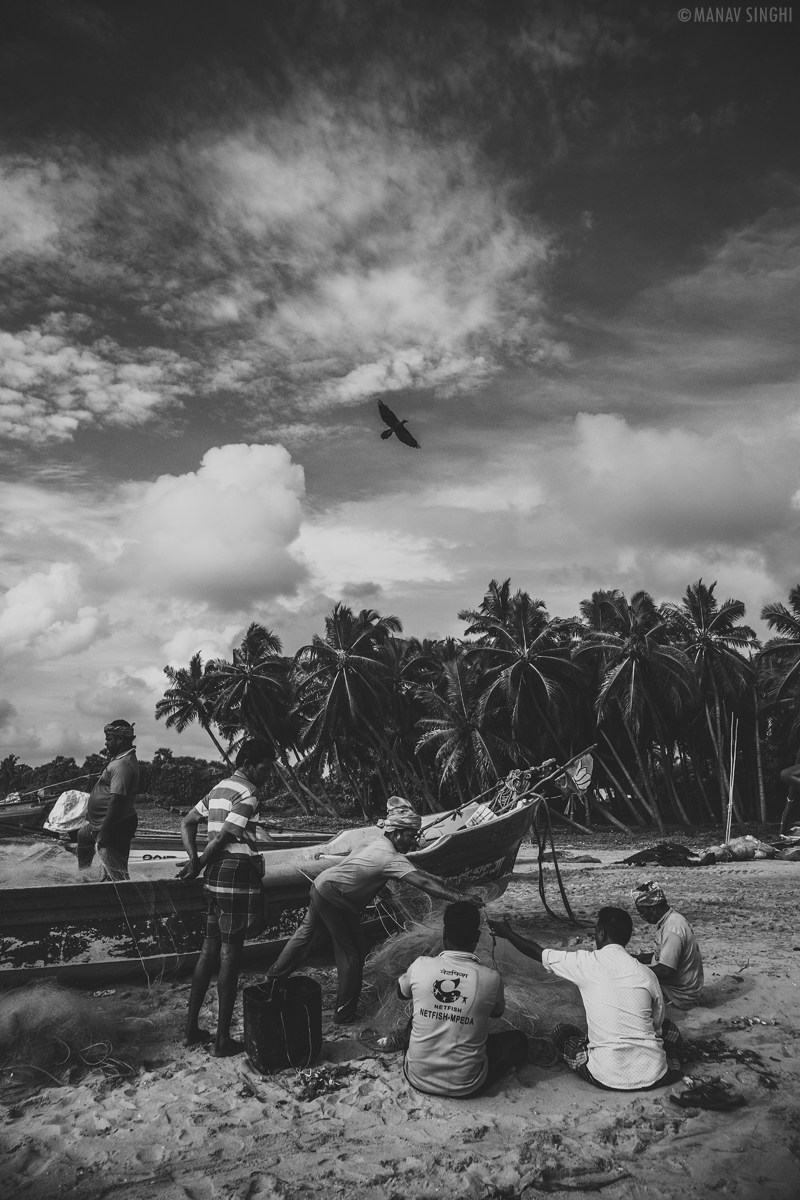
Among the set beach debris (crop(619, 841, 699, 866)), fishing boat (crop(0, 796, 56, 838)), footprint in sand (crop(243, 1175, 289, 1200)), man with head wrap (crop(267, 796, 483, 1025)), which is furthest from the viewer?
beach debris (crop(619, 841, 699, 866))

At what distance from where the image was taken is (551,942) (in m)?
8.13

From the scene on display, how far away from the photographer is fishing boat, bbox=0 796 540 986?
5.78 m

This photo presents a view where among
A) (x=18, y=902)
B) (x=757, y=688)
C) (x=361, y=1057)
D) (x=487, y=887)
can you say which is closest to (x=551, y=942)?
(x=487, y=887)

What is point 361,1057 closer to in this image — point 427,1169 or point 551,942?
point 427,1169

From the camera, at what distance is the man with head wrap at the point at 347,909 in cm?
541

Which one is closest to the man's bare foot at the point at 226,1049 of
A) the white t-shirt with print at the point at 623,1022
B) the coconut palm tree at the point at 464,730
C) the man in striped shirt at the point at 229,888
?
the man in striped shirt at the point at 229,888

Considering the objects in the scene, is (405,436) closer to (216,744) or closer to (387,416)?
(387,416)

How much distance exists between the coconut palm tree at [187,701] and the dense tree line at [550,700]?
2.45 meters

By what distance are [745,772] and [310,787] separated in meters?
29.1

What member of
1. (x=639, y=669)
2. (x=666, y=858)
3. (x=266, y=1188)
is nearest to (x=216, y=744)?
(x=639, y=669)

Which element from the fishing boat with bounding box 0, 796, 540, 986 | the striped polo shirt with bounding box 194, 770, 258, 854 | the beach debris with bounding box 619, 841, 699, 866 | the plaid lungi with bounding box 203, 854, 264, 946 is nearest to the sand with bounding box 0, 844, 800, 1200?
the plaid lungi with bounding box 203, 854, 264, 946

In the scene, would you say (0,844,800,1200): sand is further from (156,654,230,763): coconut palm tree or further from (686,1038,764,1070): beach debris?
(156,654,230,763): coconut palm tree

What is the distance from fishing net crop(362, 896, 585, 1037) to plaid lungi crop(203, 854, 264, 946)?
119 cm

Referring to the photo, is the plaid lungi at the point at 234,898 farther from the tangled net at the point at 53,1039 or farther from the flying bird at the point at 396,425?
the flying bird at the point at 396,425
